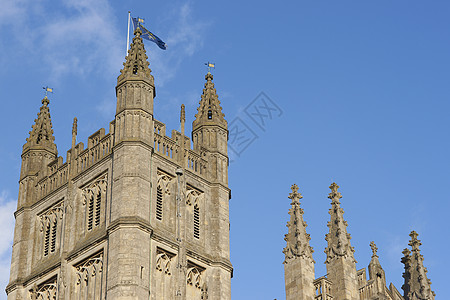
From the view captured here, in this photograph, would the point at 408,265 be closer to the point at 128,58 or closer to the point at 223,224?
the point at 223,224

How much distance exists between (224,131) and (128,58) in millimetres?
7166

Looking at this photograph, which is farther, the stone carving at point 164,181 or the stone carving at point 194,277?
the stone carving at point 164,181

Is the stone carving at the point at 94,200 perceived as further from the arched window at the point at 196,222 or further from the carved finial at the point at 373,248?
the carved finial at the point at 373,248

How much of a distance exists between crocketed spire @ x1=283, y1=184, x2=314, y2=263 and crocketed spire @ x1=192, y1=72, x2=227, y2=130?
56.3 ft

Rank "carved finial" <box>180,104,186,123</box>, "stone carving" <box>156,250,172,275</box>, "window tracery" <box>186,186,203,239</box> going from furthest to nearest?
"carved finial" <box>180,104,186,123</box>
"window tracery" <box>186,186,203,239</box>
"stone carving" <box>156,250,172,275</box>

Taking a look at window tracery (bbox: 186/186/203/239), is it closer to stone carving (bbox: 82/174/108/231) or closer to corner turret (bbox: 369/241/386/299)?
stone carving (bbox: 82/174/108/231)

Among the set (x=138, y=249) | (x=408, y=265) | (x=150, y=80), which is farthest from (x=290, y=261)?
(x=150, y=80)

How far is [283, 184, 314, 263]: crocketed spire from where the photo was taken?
4325 cm

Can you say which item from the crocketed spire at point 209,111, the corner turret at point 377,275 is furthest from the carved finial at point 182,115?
the corner turret at point 377,275

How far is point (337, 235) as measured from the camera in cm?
4369

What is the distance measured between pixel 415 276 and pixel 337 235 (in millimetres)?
5980

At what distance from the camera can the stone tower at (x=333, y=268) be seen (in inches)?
1667

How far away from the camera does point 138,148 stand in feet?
182

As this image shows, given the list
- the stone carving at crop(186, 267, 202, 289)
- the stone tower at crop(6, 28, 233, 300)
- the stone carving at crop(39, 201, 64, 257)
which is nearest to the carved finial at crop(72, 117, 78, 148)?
the stone tower at crop(6, 28, 233, 300)
